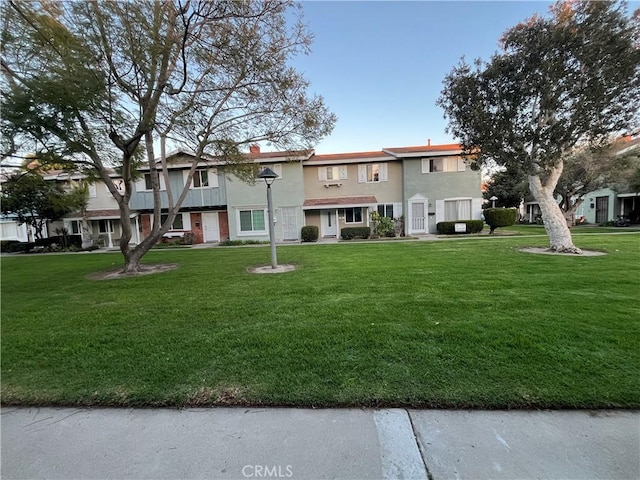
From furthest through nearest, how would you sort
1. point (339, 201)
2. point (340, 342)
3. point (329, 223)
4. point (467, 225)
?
point (329, 223), point (339, 201), point (467, 225), point (340, 342)

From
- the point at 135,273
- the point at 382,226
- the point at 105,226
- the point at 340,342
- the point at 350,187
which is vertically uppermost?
the point at 350,187

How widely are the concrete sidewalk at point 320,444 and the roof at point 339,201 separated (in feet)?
58.5

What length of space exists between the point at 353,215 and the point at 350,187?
76.3 inches

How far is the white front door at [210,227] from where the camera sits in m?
21.7

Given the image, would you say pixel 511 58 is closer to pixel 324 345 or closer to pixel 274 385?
pixel 324 345

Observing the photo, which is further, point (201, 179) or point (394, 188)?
point (394, 188)

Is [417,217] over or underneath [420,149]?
underneath

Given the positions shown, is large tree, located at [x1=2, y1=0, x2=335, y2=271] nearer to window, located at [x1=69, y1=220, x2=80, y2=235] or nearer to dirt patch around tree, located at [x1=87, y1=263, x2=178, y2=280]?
dirt patch around tree, located at [x1=87, y1=263, x2=178, y2=280]

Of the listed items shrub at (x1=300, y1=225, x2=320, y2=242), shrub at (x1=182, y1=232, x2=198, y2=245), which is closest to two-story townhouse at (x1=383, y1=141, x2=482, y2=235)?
shrub at (x1=300, y1=225, x2=320, y2=242)

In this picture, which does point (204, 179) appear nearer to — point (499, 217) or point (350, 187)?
point (350, 187)

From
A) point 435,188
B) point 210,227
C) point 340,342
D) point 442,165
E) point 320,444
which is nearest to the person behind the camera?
point 320,444

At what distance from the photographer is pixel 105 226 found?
73.9 ft

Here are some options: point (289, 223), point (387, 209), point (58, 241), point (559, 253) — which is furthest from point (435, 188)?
point (58, 241)

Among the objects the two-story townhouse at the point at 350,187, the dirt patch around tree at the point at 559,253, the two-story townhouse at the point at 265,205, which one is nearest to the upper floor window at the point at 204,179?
the two-story townhouse at the point at 265,205
